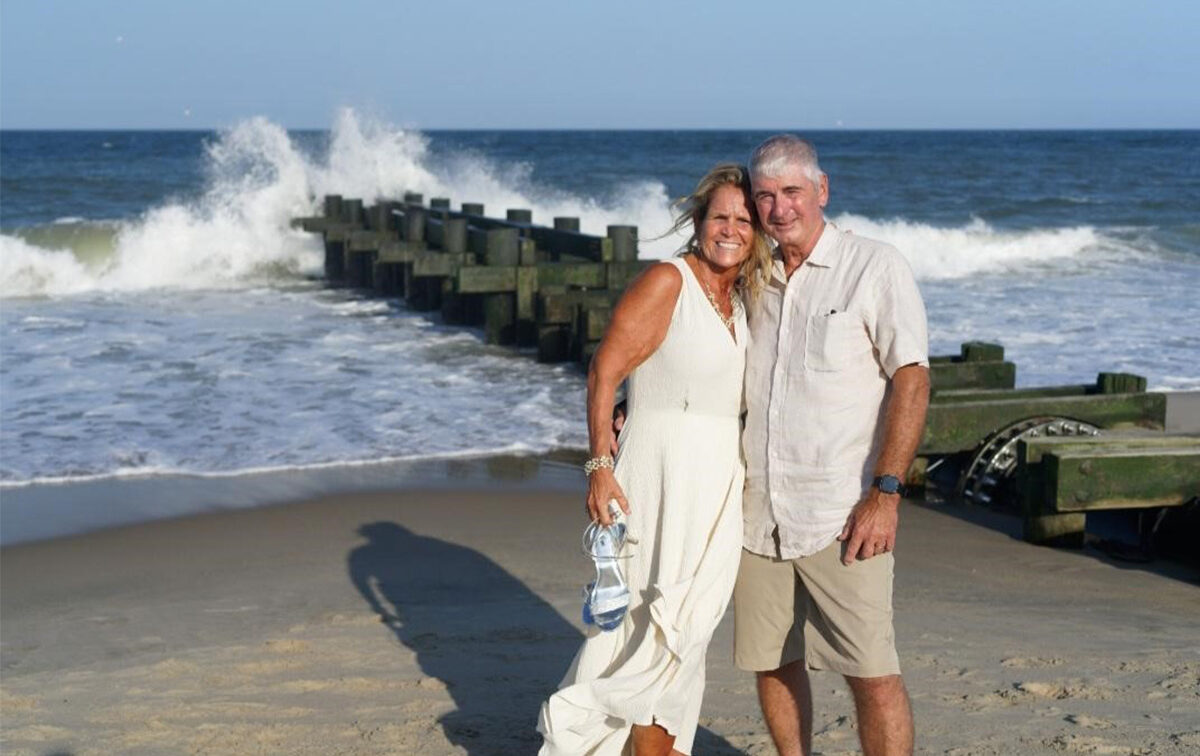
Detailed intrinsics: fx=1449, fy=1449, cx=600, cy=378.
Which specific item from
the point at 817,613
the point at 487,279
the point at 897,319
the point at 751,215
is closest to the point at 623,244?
the point at 487,279

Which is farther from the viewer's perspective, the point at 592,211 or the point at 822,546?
the point at 592,211

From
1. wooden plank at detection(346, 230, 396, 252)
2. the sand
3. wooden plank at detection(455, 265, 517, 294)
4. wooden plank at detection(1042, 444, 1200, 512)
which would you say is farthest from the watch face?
wooden plank at detection(346, 230, 396, 252)

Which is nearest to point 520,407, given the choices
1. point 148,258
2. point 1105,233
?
point 148,258

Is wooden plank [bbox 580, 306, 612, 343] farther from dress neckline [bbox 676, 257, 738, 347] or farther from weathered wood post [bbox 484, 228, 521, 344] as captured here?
dress neckline [bbox 676, 257, 738, 347]

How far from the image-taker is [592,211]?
91.2 feet

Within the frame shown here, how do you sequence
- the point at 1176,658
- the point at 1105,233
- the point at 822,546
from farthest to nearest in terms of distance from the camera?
the point at 1105,233
the point at 1176,658
the point at 822,546

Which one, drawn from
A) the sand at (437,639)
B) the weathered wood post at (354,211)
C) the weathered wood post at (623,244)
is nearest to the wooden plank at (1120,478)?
the sand at (437,639)

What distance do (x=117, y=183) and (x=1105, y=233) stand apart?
87.5ft

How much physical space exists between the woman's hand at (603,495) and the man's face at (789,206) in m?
0.72

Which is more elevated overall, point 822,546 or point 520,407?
point 822,546

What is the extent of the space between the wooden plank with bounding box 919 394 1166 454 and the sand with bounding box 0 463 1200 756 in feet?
1.29

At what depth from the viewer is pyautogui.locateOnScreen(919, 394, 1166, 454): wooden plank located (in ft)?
23.6

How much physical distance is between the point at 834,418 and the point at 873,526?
0.28m

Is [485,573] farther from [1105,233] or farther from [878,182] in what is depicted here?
[878,182]
